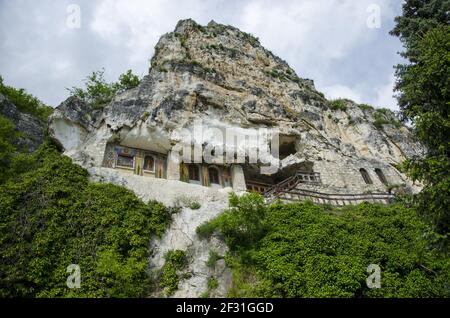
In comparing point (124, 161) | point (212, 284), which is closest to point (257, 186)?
point (124, 161)

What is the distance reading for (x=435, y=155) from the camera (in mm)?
9328

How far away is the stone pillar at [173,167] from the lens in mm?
16777

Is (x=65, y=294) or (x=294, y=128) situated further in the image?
(x=294, y=128)

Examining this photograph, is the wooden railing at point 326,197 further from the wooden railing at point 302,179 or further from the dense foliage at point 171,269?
the dense foliage at point 171,269

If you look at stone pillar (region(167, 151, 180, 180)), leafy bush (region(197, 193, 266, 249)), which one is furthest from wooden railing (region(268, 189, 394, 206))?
stone pillar (region(167, 151, 180, 180))

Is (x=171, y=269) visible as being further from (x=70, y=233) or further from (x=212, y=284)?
(x=70, y=233)

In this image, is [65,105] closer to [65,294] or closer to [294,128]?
[65,294]

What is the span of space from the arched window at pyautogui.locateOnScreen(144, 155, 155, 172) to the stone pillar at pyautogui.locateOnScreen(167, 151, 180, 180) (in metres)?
0.87

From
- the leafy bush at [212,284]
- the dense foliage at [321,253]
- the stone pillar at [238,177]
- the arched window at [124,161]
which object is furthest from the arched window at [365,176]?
the arched window at [124,161]

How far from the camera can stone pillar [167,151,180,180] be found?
1678 cm

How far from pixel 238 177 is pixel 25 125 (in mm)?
12604

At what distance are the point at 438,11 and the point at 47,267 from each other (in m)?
20.1

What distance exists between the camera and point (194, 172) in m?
18.1

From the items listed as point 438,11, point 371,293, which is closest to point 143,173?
point 371,293
